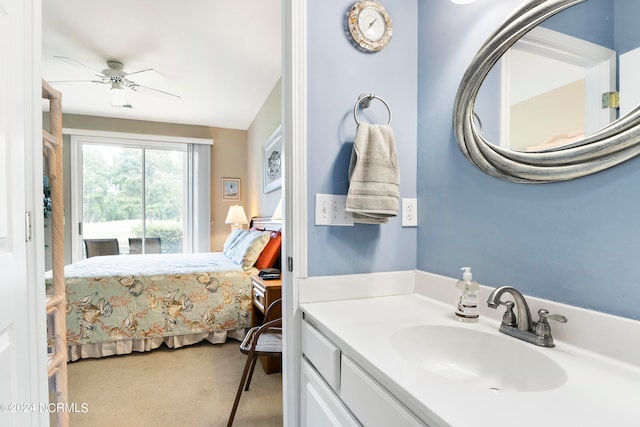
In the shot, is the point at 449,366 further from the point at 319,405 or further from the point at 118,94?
the point at 118,94

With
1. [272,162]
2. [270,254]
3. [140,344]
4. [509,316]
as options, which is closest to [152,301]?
[140,344]

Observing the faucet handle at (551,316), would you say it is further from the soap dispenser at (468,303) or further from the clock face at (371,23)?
the clock face at (371,23)

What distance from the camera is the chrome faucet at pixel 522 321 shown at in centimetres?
80

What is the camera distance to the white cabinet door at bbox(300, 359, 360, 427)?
→ 0.84 m

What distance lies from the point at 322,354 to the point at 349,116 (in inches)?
34.1

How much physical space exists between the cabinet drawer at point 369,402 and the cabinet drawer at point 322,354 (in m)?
0.04

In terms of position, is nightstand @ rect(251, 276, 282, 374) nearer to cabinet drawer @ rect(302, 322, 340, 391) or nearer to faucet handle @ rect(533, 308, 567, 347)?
cabinet drawer @ rect(302, 322, 340, 391)

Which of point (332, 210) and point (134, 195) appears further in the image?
point (134, 195)

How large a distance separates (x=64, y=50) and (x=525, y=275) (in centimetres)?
393

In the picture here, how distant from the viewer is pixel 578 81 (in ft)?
2.68

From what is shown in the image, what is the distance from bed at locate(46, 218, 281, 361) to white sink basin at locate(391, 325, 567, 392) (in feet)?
6.67

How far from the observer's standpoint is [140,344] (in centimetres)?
261

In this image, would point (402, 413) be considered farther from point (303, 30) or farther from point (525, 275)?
point (303, 30)

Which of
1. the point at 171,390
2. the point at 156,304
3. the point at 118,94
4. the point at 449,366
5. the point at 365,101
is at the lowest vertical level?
the point at 171,390
